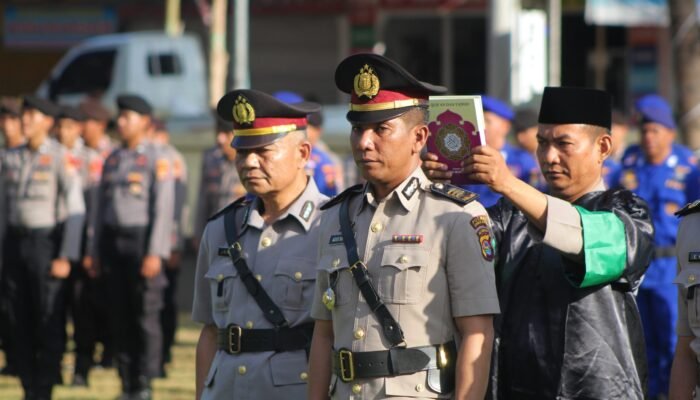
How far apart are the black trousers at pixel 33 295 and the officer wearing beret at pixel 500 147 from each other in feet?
11.6

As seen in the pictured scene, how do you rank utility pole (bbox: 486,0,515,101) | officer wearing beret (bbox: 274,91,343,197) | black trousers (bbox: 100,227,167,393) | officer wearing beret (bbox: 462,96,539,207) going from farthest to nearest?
utility pole (bbox: 486,0,515,101) < black trousers (bbox: 100,227,167,393) < officer wearing beret (bbox: 274,91,343,197) < officer wearing beret (bbox: 462,96,539,207)

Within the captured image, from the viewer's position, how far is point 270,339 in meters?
5.38

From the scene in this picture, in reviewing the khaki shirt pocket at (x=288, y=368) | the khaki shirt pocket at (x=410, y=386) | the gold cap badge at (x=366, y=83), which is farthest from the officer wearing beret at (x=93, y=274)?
the khaki shirt pocket at (x=410, y=386)

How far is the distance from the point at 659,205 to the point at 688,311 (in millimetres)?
5004

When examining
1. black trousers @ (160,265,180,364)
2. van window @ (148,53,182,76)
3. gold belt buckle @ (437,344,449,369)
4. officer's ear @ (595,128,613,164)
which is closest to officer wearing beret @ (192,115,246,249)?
black trousers @ (160,265,180,364)

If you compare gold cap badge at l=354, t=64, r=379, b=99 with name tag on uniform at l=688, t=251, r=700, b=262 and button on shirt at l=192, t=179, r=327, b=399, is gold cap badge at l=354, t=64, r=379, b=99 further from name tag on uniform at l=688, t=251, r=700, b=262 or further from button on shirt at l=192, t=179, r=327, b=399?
name tag on uniform at l=688, t=251, r=700, b=262

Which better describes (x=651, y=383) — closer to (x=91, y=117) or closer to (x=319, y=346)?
(x=319, y=346)

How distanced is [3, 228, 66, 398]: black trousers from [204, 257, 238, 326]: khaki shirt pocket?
5.39 m

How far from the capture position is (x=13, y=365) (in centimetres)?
1137

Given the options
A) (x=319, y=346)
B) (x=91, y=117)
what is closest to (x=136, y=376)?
(x=91, y=117)

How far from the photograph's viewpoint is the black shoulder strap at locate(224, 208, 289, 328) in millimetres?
5375

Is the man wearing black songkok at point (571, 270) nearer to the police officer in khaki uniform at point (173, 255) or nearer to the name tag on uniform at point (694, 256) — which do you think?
the name tag on uniform at point (694, 256)

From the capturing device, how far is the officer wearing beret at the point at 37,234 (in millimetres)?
10750

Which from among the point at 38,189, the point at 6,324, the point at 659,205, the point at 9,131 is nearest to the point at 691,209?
the point at 659,205
